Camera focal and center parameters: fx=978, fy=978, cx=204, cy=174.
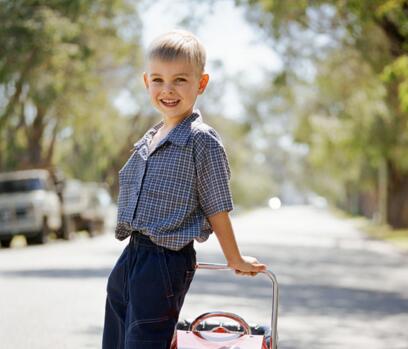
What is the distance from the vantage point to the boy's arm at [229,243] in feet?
11.9

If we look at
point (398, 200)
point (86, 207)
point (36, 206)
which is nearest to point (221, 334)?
point (36, 206)

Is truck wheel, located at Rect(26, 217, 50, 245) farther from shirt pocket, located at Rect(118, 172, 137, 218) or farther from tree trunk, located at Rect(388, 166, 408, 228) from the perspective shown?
shirt pocket, located at Rect(118, 172, 137, 218)

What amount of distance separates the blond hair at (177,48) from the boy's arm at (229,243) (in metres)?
0.58

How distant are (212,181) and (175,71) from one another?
17.0 inches

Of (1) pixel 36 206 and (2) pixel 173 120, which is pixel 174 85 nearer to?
(2) pixel 173 120

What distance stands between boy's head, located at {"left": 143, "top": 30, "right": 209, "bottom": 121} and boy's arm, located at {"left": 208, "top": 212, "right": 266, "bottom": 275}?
44 cm

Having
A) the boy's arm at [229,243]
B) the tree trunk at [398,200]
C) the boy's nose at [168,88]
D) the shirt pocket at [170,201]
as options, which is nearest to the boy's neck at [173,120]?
the boy's nose at [168,88]

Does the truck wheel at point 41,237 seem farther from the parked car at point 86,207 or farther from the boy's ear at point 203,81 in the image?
the boy's ear at point 203,81

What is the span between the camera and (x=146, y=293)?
3.53 meters

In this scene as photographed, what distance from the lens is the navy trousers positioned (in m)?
3.51

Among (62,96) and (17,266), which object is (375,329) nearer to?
(17,266)

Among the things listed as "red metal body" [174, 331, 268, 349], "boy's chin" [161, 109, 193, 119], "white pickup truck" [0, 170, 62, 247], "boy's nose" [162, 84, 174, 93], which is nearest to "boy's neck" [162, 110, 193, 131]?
"boy's chin" [161, 109, 193, 119]

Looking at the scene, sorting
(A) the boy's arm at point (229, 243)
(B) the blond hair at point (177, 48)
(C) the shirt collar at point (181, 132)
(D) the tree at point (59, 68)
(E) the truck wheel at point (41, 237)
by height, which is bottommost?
(E) the truck wheel at point (41, 237)

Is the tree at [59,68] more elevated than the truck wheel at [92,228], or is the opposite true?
the tree at [59,68]
